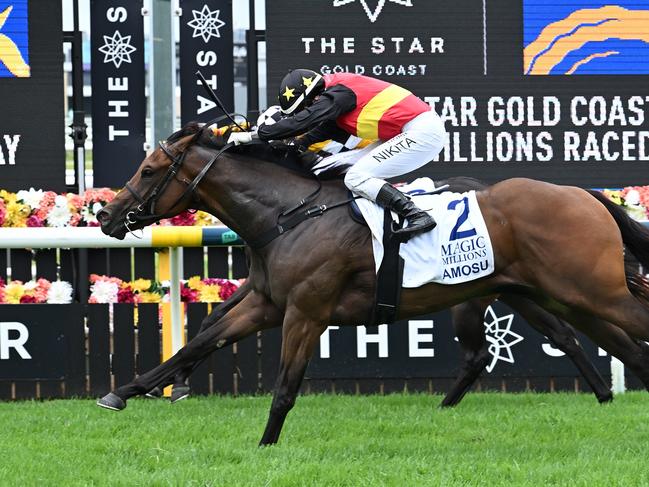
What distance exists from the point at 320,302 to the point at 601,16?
342cm

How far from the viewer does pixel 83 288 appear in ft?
23.4

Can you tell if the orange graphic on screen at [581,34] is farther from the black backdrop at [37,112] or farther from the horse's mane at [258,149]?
the black backdrop at [37,112]

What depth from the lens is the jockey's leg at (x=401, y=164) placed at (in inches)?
205

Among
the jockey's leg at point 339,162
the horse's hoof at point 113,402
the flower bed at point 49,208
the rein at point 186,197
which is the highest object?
the jockey's leg at point 339,162

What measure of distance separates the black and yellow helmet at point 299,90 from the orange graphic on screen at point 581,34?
249 cm

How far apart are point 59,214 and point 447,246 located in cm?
286

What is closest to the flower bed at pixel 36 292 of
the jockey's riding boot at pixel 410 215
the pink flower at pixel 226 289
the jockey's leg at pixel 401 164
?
the pink flower at pixel 226 289

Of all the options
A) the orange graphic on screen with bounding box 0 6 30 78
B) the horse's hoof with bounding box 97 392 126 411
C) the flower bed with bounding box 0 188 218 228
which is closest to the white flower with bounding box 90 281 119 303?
the flower bed with bounding box 0 188 218 228


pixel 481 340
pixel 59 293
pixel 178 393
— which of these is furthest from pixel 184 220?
pixel 481 340

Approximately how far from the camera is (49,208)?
713 cm

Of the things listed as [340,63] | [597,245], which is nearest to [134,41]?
[340,63]

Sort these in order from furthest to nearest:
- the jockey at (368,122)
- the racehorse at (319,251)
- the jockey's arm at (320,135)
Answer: the jockey's arm at (320,135) → the jockey at (368,122) → the racehorse at (319,251)

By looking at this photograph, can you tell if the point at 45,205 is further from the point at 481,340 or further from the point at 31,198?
the point at 481,340

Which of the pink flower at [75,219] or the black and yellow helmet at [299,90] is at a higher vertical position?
the black and yellow helmet at [299,90]
